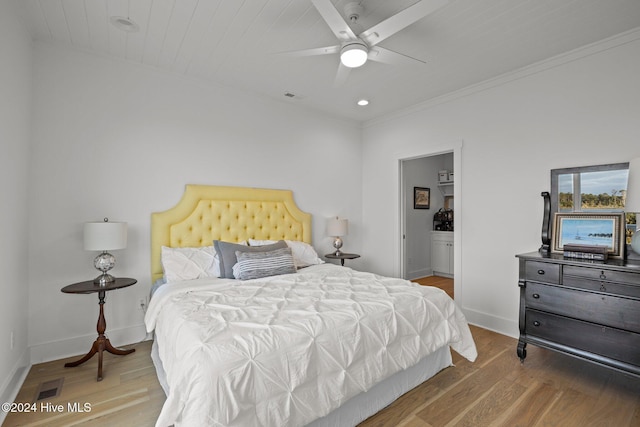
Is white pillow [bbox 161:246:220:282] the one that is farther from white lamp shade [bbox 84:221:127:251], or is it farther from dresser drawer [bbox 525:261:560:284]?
dresser drawer [bbox 525:261:560:284]

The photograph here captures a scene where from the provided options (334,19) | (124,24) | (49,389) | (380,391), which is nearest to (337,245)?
(380,391)

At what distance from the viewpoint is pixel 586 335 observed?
7.74ft

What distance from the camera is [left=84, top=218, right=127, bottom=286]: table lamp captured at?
8.29ft

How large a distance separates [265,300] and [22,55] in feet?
8.75

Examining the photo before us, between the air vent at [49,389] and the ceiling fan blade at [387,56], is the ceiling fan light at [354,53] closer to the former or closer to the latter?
the ceiling fan blade at [387,56]

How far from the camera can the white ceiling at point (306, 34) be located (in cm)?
225

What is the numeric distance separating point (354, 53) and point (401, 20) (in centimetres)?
41

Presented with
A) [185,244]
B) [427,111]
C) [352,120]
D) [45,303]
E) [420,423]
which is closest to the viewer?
[420,423]

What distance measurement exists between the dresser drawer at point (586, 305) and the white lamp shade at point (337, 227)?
7.51 ft

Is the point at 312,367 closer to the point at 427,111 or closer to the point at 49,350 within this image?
the point at 49,350

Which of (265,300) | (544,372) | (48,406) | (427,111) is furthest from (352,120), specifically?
(48,406)

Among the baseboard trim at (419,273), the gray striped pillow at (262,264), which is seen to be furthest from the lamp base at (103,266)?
the baseboard trim at (419,273)

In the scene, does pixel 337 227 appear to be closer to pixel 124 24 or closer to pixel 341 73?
pixel 341 73

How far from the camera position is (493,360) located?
2.72 meters
